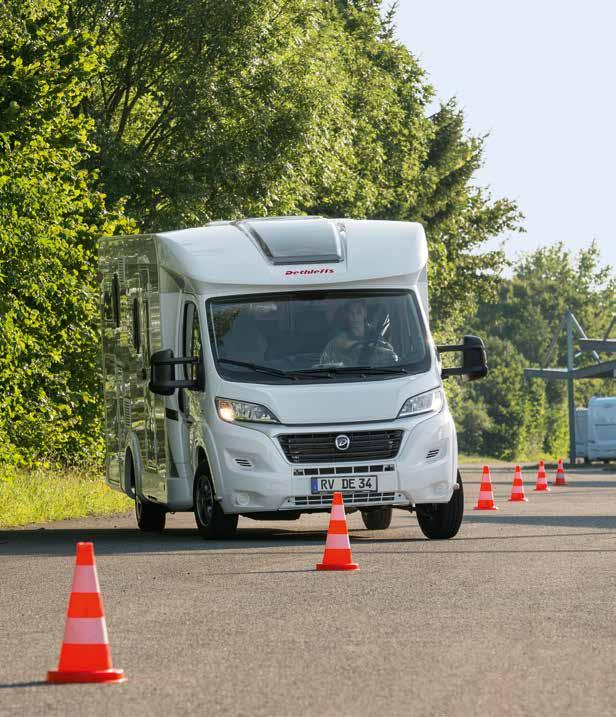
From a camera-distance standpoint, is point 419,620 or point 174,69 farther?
point 174,69

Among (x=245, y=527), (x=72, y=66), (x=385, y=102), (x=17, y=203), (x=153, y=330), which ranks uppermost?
(x=385, y=102)

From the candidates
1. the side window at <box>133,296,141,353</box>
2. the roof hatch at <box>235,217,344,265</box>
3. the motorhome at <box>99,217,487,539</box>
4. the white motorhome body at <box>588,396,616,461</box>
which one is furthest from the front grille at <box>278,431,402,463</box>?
the white motorhome body at <box>588,396,616,461</box>

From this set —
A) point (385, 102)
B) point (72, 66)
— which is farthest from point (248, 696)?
point (385, 102)

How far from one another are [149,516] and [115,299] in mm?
2490

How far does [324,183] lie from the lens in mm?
38375

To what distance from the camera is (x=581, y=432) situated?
72688 mm

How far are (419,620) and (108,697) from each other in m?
3.14

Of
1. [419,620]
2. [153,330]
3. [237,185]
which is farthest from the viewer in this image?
[237,185]

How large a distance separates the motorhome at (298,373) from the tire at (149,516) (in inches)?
59.6

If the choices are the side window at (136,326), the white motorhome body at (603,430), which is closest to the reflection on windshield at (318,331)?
the side window at (136,326)

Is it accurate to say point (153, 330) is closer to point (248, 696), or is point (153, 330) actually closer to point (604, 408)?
point (248, 696)

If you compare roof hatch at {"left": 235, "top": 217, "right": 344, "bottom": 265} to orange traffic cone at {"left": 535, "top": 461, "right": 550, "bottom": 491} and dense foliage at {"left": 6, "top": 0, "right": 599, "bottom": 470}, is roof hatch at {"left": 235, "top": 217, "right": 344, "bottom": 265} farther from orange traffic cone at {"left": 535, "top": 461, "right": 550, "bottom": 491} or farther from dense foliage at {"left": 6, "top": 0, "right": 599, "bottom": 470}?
orange traffic cone at {"left": 535, "top": 461, "right": 550, "bottom": 491}

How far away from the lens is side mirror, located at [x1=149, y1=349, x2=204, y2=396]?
1684 cm

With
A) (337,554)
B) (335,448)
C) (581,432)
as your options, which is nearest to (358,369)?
(335,448)
